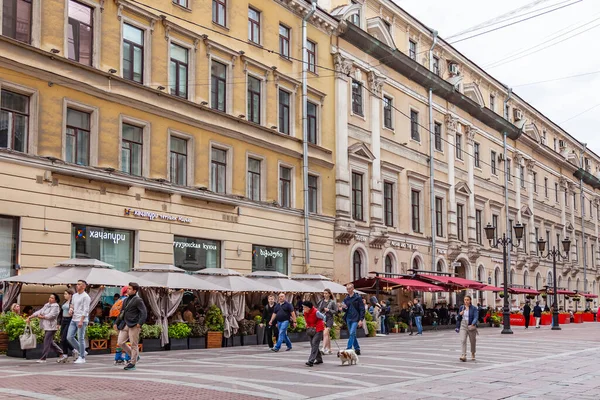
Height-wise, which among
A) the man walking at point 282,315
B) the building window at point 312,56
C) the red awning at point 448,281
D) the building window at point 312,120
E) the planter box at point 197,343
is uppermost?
the building window at point 312,56

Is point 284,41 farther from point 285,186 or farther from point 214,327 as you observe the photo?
point 214,327

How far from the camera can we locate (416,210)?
4262cm

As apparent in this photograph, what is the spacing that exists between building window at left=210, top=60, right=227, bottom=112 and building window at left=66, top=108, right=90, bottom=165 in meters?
5.97

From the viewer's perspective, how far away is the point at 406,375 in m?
14.7

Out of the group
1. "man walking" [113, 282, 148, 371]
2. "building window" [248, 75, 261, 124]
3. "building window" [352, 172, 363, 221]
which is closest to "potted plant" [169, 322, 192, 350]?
"man walking" [113, 282, 148, 371]

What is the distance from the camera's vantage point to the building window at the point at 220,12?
28.5 m

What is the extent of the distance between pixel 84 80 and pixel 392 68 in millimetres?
21336

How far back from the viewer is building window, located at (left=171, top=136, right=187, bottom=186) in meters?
26.3

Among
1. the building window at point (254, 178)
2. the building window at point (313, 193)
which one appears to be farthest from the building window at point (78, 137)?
the building window at point (313, 193)

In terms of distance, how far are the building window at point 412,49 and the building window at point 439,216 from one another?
8.41 metres

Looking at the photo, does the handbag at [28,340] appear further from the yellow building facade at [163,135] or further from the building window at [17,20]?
the building window at [17,20]

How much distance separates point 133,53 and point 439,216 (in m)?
25.0

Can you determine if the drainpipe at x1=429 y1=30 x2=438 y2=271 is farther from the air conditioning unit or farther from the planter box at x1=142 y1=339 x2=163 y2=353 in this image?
the planter box at x1=142 y1=339 x2=163 y2=353

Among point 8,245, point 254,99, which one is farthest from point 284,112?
point 8,245
